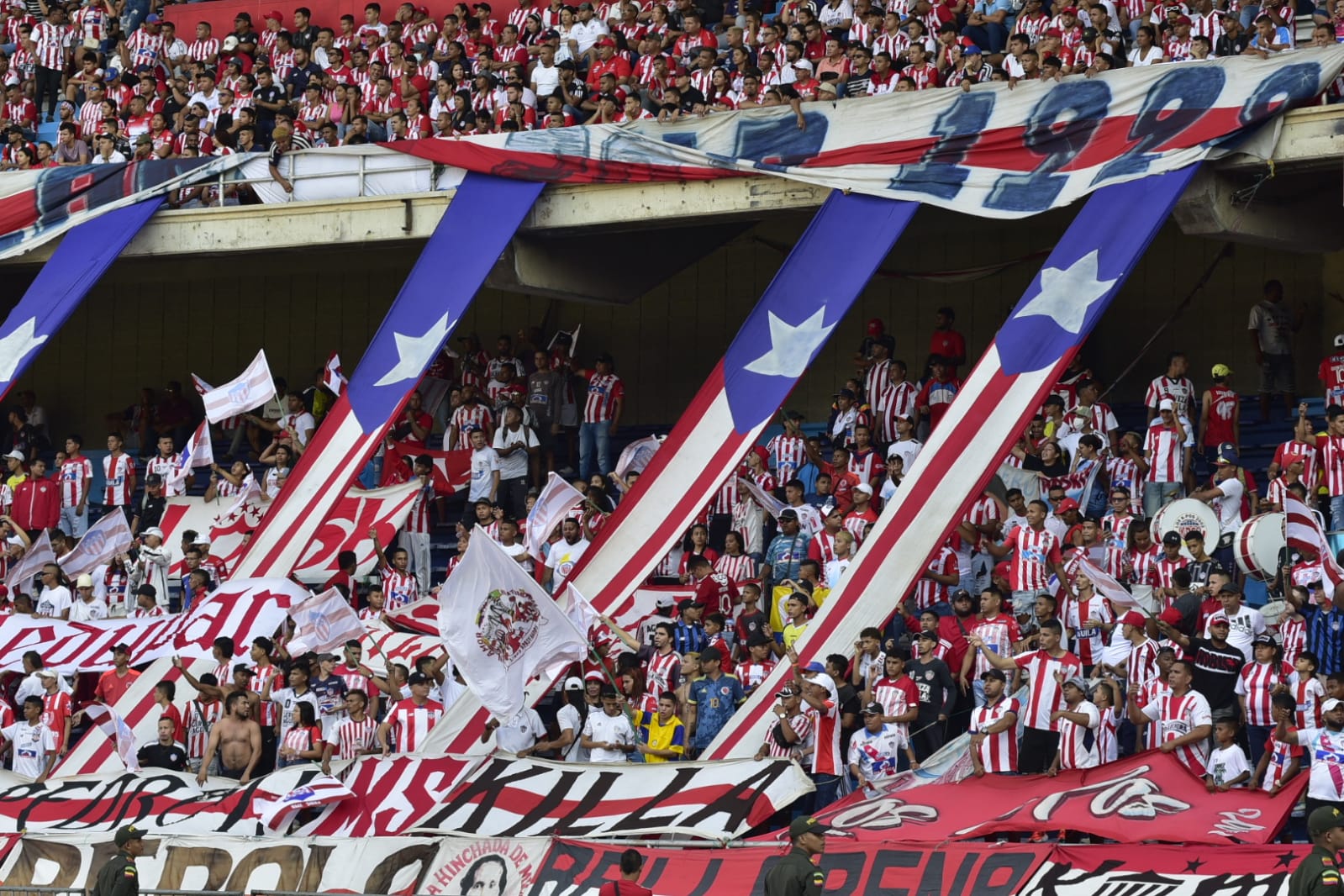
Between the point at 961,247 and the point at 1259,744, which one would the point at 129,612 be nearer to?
the point at 961,247

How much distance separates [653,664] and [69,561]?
7.64 metres

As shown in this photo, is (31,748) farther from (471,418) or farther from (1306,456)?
(1306,456)

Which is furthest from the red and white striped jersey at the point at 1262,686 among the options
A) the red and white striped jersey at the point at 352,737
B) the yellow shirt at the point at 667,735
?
the red and white striped jersey at the point at 352,737

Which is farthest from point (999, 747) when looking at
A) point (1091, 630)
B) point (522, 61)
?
point (522, 61)

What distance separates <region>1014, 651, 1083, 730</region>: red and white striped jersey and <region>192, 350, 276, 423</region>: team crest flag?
30.2 feet

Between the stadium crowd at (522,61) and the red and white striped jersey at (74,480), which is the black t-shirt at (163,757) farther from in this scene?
the stadium crowd at (522,61)

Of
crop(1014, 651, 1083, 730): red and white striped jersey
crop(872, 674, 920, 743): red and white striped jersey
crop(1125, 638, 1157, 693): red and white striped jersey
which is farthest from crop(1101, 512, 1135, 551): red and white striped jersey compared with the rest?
crop(872, 674, 920, 743): red and white striped jersey

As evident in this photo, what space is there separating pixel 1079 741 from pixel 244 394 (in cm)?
1023

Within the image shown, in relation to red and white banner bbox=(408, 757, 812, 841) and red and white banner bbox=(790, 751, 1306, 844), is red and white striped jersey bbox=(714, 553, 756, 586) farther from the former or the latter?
red and white banner bbox=(790, 751, 1306, 844)

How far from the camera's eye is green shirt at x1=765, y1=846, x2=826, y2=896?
1191cm

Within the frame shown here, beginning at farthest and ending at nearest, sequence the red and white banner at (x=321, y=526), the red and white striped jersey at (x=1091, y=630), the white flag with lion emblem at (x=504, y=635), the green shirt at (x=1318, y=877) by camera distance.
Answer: the red and white banner at (x=321, y=526) → the white flag with lion emblem at (x=504, y=635) → the red and white striped jersey at (x=1091, y=630) → the green shirt at (x=1318, y=877)

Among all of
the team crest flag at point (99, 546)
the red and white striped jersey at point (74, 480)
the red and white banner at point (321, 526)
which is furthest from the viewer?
the red and white striped jersey at point (74, 480)

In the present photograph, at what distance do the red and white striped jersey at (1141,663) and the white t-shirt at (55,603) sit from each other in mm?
10653

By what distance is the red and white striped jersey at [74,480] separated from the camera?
2470cm
